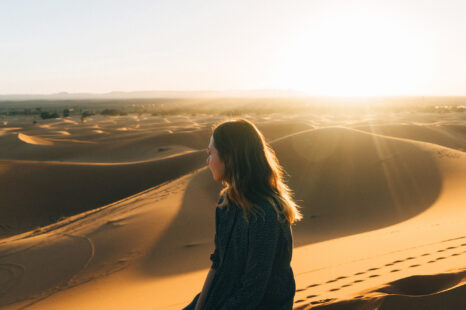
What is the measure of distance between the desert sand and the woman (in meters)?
1.87

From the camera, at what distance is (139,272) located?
19.5ft

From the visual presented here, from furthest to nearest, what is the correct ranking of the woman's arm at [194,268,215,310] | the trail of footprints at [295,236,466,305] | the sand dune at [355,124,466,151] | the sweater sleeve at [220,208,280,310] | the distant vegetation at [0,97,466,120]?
the distant vegetation at [0,97,466,120] → the sand dune at [355,124,466,151] → the trail of footprints at [295,236,466,305] → the woman's arm at [194,268,215,310] → the sweater sleeve at [220,208,280,310]

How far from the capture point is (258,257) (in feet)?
6.06

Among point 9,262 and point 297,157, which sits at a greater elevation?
point 297,157

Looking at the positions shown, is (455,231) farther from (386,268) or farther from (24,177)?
(24,177)

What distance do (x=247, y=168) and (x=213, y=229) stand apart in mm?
6160

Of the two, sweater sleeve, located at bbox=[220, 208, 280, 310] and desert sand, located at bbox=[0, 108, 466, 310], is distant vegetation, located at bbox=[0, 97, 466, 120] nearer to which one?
desert sand, located at bbox=[0, 108, 466, 310]

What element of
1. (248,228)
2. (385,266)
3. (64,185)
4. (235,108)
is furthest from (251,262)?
(235,108)

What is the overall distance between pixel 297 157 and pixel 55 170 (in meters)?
9.97

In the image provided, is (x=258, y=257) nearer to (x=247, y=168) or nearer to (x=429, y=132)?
(x=247, y=168)

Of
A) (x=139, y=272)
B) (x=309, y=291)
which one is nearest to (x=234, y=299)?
(x=309, y=291)

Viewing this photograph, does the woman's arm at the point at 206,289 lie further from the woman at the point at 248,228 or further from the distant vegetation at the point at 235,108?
the distant vegetation at the point at 235,108

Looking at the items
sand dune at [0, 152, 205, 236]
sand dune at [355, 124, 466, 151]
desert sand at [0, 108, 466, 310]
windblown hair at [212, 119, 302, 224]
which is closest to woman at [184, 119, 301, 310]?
windblown hair at [212, 119, 302, 224]

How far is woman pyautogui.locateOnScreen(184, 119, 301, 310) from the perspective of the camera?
6.14 feet
